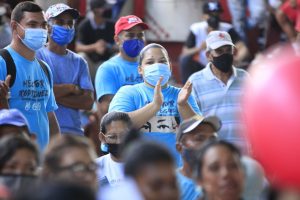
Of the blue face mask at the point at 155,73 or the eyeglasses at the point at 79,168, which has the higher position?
the eyeglasses at the point at 79,168

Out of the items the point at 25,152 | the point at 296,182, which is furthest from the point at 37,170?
the point at 296,182

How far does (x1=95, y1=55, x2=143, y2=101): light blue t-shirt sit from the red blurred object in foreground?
5.37m

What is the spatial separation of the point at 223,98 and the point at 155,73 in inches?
46.7

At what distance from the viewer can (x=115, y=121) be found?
24.7ft

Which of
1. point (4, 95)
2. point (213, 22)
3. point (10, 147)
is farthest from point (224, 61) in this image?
point (10, 147)

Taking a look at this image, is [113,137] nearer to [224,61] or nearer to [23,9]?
[23,9]

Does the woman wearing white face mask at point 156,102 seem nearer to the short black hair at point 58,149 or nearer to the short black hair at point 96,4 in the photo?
the short black hair at point 58,149

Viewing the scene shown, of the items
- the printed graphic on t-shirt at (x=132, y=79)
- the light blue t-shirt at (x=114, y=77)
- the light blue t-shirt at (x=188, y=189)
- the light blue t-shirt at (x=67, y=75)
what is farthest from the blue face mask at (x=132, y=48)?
the light blue t-shirt at (x=188, y=189)

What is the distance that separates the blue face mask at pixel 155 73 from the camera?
8.18 meters

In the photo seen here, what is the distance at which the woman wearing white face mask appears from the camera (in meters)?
7.81

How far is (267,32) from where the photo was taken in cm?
1366

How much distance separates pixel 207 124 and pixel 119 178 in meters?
0.81

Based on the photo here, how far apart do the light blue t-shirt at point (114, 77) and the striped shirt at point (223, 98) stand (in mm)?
560

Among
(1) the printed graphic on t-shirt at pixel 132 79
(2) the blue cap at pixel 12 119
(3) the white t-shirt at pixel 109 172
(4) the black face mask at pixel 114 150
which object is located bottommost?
(3) the white t-shirt at pixel 109 172
